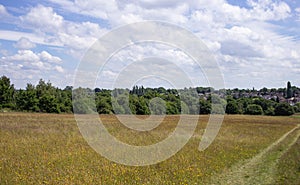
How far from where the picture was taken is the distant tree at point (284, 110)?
84438mm

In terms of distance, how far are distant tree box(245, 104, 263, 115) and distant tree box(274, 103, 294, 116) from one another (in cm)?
418

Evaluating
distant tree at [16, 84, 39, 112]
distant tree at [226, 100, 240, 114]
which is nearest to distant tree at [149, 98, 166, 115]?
distant tree at [16, 84, 39, 112]

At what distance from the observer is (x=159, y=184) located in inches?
382

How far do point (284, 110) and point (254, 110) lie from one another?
752 centimetres

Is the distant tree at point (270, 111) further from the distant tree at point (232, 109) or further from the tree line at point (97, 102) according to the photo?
the tree line at point (97, 102)

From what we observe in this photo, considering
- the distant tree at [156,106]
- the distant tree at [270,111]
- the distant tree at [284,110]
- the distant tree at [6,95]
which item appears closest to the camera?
the distant tree at [156,106]

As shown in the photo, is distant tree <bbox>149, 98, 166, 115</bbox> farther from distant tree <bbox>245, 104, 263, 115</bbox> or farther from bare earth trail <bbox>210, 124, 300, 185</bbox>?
distant tree <bbox>245, 104, 263, 115</bbox>

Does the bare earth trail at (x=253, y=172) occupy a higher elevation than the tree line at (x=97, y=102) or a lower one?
lower

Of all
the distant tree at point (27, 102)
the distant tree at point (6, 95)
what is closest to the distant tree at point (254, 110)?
the distant tree at point (27, 102)

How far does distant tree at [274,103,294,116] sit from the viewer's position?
8444 centimetres

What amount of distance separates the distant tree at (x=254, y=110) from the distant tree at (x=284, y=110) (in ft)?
13.7

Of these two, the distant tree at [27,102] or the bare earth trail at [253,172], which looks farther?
the distant tree at [27,102]

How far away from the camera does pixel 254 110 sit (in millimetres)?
87625

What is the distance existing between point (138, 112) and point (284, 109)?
45.8 metres
